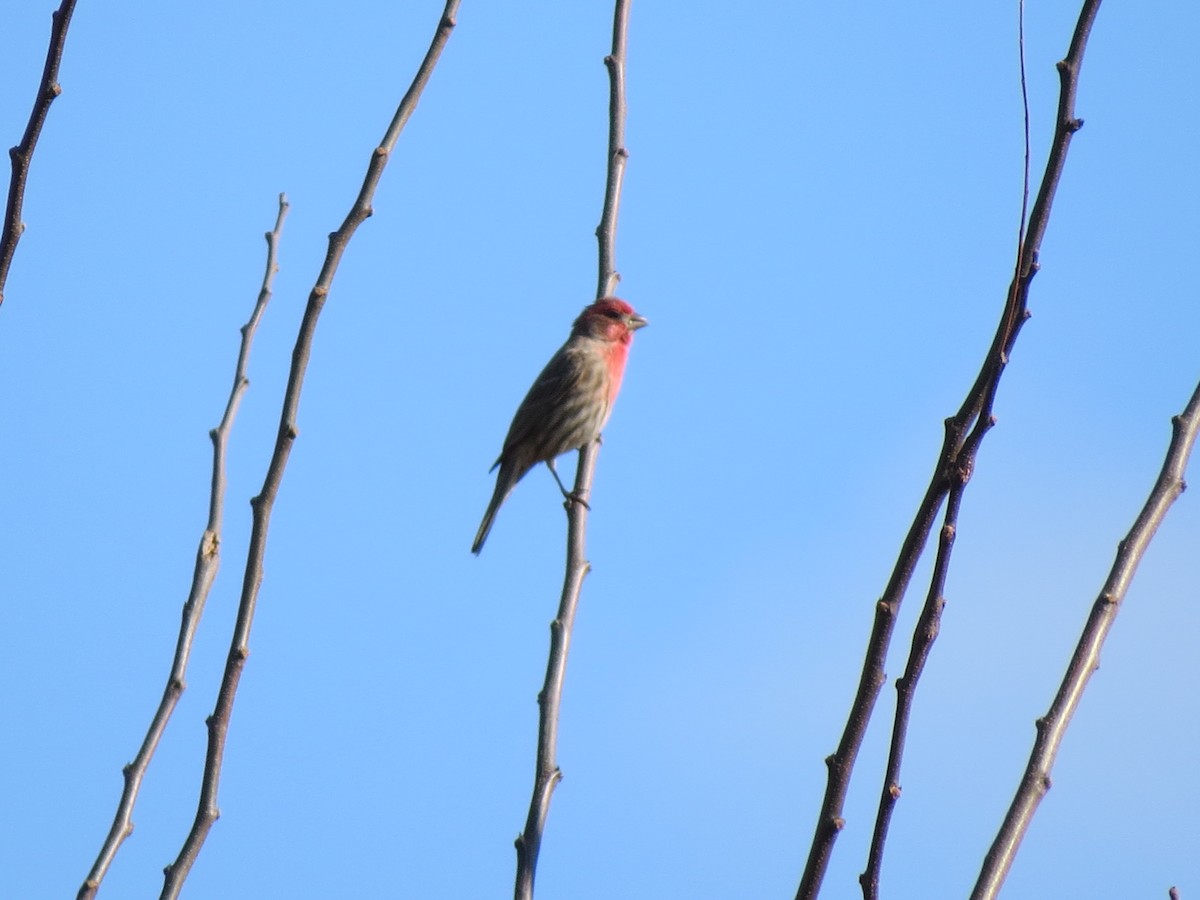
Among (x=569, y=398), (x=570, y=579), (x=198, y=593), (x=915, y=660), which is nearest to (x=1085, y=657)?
(x=915, y=660)

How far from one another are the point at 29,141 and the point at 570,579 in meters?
1.93

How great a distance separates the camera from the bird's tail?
980 centimetres

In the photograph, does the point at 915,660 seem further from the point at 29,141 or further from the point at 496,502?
the point at 496,502

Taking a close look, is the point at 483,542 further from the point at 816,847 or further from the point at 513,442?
the point at 816,847

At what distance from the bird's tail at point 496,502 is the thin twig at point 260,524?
6.39 meters

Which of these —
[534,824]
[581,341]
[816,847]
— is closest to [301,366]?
[534,824]

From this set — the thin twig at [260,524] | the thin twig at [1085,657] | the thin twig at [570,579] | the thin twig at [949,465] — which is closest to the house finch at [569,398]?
the thin twig at [570,579]

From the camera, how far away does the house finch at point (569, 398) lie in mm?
9891

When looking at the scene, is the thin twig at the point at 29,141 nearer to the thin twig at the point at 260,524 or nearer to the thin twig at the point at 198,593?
the thin twig at the point at 260,524

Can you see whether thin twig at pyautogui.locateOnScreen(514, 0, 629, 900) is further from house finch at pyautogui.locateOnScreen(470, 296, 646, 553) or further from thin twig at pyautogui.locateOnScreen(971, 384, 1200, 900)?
house finch at pyautogui.locateOnScreen(470, 296, 646, 553)

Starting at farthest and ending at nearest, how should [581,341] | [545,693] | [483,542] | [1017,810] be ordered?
[581,341]
[483,542]
[545,693]
[1017,810]

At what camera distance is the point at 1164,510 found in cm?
300

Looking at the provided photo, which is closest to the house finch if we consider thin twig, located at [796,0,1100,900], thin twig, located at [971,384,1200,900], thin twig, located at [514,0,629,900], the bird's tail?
the bird's tail

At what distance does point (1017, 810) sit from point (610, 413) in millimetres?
7347
